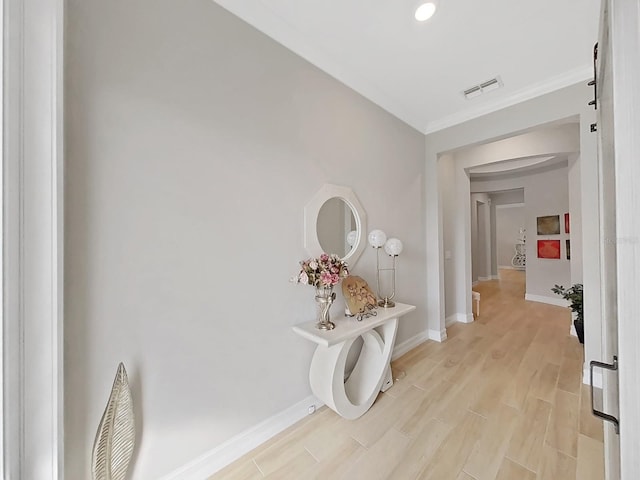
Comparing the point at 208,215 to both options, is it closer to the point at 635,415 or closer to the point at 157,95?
the point at 157,95

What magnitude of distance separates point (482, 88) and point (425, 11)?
1.29 metres

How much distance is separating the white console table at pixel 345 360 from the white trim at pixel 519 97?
7.93 ft

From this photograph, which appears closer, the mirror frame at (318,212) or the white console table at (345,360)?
the white console table at (345,360)

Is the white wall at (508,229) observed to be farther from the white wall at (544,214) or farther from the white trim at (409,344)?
the white trim at (409,344)

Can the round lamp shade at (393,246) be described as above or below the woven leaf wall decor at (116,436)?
above

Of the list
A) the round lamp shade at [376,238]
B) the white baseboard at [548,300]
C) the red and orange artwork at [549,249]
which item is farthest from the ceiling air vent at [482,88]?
the white baseboard at [548,300]

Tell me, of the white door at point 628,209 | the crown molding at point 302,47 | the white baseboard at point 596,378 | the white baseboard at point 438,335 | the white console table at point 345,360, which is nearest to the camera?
the white door at point 628,209

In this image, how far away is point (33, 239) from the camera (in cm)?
88

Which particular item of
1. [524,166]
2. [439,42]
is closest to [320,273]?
[439,42]

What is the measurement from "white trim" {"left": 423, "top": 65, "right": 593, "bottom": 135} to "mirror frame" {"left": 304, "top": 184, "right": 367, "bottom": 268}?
182cm

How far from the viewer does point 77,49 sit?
1059mm

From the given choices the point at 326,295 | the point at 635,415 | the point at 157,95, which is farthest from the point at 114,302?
the point at 635,415

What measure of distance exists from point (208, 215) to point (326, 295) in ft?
3.10

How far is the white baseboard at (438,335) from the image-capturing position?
3135mm
